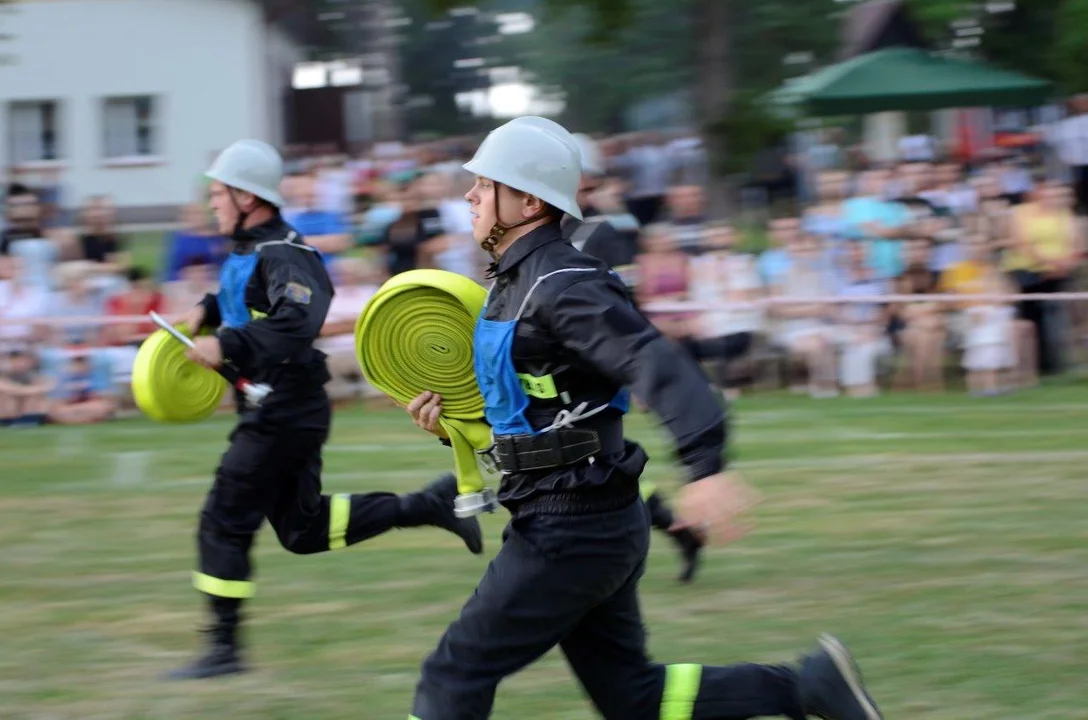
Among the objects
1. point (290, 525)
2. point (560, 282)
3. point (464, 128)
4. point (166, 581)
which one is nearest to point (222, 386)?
point (290, 525)

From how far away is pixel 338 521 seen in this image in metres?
6.47

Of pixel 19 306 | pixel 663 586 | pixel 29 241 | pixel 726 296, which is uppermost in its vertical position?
pixel 29 241

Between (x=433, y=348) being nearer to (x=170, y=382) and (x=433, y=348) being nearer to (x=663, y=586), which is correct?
(x=170, y=382)

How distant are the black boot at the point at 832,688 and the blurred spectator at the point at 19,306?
32.3 ft

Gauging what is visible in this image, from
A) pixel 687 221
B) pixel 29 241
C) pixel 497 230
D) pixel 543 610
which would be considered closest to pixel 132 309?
pixel 29 241

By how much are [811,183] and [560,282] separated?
1646 cm

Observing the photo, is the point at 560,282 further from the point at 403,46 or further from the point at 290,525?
the point at 403,46

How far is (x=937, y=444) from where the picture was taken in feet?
35.3

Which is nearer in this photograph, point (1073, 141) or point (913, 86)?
point (1073, 141)

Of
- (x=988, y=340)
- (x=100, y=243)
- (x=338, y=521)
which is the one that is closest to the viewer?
(x=338, y=521)

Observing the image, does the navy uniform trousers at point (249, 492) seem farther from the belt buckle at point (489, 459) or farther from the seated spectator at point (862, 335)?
the seated spectator at point (862, 335)

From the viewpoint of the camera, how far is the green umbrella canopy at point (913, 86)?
1684 cm

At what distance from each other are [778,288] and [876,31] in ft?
34.8

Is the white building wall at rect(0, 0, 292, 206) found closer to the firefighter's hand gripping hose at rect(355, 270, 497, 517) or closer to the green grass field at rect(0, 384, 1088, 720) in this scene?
the green grass field at rect(0, 384, 1088, 720)
